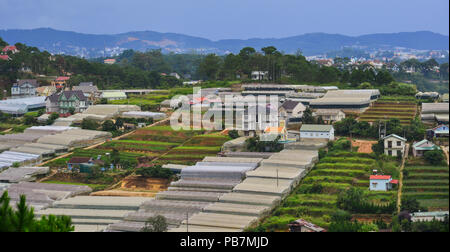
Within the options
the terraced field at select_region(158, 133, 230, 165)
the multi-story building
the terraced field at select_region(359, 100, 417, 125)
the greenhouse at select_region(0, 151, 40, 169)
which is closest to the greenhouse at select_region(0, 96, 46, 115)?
the multi-story building

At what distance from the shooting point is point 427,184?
50.9 ft

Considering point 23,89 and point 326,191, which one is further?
point 23,89

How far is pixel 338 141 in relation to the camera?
66.5 feet

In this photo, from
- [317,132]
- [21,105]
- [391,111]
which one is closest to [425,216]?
[317,132]

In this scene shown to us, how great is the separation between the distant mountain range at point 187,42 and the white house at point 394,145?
3908 inches

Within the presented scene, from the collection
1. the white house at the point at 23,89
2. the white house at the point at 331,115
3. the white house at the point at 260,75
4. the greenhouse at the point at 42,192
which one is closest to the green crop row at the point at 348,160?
the white house at the point at 331,115

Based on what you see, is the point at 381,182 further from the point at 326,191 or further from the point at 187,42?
the point at 187,42

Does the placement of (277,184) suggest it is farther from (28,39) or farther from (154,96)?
(28,39)

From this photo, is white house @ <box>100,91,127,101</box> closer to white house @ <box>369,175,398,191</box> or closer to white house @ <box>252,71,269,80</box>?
white house @ <box>252,71,269,80</box>

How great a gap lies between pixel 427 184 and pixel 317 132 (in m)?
6.17

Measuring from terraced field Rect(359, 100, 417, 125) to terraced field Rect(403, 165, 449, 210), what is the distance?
17.0 ft

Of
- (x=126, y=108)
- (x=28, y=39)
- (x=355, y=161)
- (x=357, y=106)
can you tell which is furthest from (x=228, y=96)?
(x=28, y=39)

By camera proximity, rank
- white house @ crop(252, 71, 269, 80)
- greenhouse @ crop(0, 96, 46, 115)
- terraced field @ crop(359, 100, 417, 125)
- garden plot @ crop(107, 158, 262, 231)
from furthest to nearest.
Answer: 1. white house @ crop(252, 71, 269, 80)
2. greenhouse @ crop(0, 96, 46, 115)
3. terraced field @ crop(359, 100, 417, 125)
4. garden plot @ crop(107, 158, 262, 231)

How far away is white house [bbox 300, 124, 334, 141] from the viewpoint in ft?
69.3
